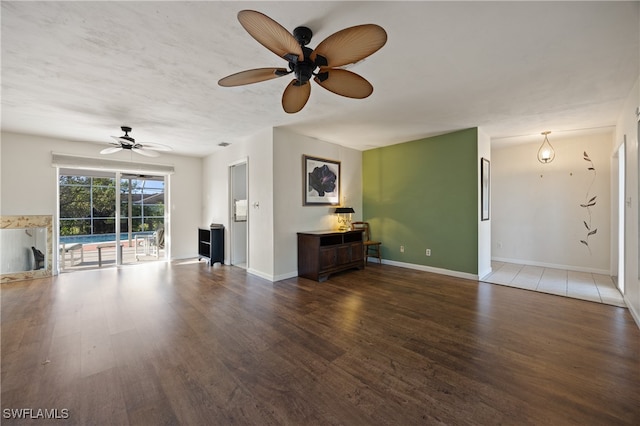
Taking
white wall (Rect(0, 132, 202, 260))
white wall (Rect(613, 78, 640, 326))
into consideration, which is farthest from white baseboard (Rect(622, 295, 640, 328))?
white wall (Rect(0, 132, 202, 260))

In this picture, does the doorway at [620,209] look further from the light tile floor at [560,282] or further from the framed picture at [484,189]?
the framed picture at [484,189]

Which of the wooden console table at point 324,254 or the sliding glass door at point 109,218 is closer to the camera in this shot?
the wooden console table at point 324,254

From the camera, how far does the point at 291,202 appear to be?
459 cm

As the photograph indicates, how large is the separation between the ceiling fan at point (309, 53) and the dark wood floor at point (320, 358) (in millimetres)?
2208

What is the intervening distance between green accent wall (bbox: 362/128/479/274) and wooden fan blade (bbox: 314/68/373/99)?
3.22 meters

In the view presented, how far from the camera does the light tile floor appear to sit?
3.49 meters

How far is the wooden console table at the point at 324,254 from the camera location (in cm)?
433

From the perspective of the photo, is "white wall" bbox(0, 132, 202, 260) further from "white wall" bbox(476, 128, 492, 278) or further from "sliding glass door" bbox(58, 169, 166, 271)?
"white wall" bbox(476, 128, 492, 278)

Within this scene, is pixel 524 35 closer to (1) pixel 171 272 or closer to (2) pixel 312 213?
(2) pixel 312 213

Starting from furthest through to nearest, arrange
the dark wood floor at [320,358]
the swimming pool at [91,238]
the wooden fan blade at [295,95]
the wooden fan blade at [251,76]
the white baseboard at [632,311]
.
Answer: the swimming pool at [91,238], the white baseboard at [632,311], the wooden fan blade at [295,95], the wooden fan blade at [251,76], the dark wood floor at [320,358]

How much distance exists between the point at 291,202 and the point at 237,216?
1715mm

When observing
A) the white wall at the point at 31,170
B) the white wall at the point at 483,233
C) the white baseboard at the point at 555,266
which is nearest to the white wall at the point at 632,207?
the white wall at the point at 483,233

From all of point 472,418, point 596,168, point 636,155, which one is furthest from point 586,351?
point 596,168

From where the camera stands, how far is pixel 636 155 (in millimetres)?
2705
